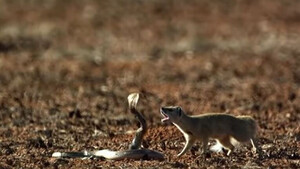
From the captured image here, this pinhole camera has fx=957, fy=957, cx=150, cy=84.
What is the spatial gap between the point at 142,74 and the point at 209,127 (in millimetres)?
9779

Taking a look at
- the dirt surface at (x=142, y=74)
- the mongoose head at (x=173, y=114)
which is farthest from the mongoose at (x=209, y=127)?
the dirt surface at (x=142, y=74)

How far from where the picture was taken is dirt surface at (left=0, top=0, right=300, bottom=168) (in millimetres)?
10930

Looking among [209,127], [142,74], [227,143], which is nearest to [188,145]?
[209,127]

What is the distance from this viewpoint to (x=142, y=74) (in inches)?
773

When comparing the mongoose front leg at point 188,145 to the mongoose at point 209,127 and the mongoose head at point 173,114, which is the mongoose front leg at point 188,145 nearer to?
the mongoose at point 209,127

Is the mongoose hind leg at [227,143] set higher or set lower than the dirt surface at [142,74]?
lower

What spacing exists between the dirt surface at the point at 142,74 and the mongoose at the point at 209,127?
0.22 meters

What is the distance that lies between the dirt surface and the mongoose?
0.74ft

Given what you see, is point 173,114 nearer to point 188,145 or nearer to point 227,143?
point 188,145

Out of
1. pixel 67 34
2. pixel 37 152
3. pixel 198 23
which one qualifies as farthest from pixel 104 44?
pixel 37 152

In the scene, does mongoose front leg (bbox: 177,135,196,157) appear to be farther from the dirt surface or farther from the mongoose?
the dirt surface

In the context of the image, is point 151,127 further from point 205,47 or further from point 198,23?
point 198,23

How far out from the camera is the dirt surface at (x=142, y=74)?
35.9 ft

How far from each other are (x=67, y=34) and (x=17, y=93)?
11.6m
